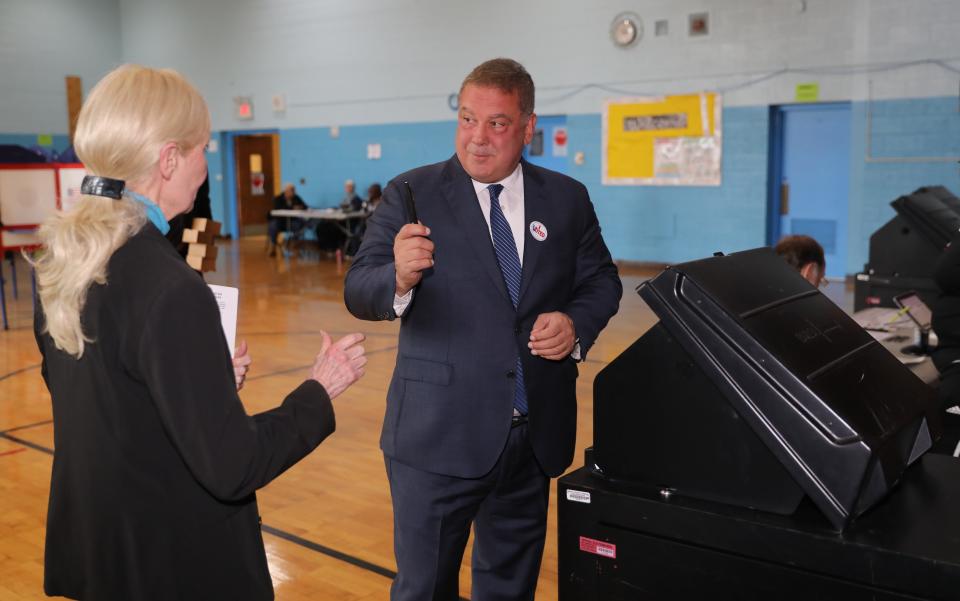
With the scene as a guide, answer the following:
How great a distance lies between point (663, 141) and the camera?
11266 mm

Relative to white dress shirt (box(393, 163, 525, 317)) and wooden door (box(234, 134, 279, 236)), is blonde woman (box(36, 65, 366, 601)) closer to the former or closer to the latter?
white dress shirt (box(393, 163, 525, 317))

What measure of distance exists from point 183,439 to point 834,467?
0.93 meters

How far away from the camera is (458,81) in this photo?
42.8ft

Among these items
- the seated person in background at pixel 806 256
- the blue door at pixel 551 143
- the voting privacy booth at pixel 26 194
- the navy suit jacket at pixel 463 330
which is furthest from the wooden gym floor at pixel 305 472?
the blue door at pixel 551 143

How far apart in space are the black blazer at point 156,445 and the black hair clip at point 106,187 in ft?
0.23

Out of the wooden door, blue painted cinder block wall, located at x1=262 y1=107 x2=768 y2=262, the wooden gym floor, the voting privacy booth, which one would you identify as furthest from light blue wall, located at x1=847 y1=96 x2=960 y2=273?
the wooden door

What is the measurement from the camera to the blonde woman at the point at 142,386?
4.17ft

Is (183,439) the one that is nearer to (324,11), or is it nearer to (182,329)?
(182,329)

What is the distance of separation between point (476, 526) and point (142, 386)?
107 cm

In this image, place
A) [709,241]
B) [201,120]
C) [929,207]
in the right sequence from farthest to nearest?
[709,241]
[929,207]
[201,120]

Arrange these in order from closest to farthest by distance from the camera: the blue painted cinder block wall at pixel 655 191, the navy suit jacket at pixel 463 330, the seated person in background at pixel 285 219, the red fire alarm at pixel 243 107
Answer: the navy suit jacket at pixel 463 330 → the blue painted cinder block wall at pixel 655 191 → the seated person in background at pixel 285 219 → the red fire alarm at pixel 243 107

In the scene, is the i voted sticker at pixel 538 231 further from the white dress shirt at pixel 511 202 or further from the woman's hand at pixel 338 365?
the woman's hand at pixel 338 365

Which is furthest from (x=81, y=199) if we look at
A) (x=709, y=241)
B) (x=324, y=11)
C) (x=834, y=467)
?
(x=324, y=11)

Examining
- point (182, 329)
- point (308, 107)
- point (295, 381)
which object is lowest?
point (295, 381)
